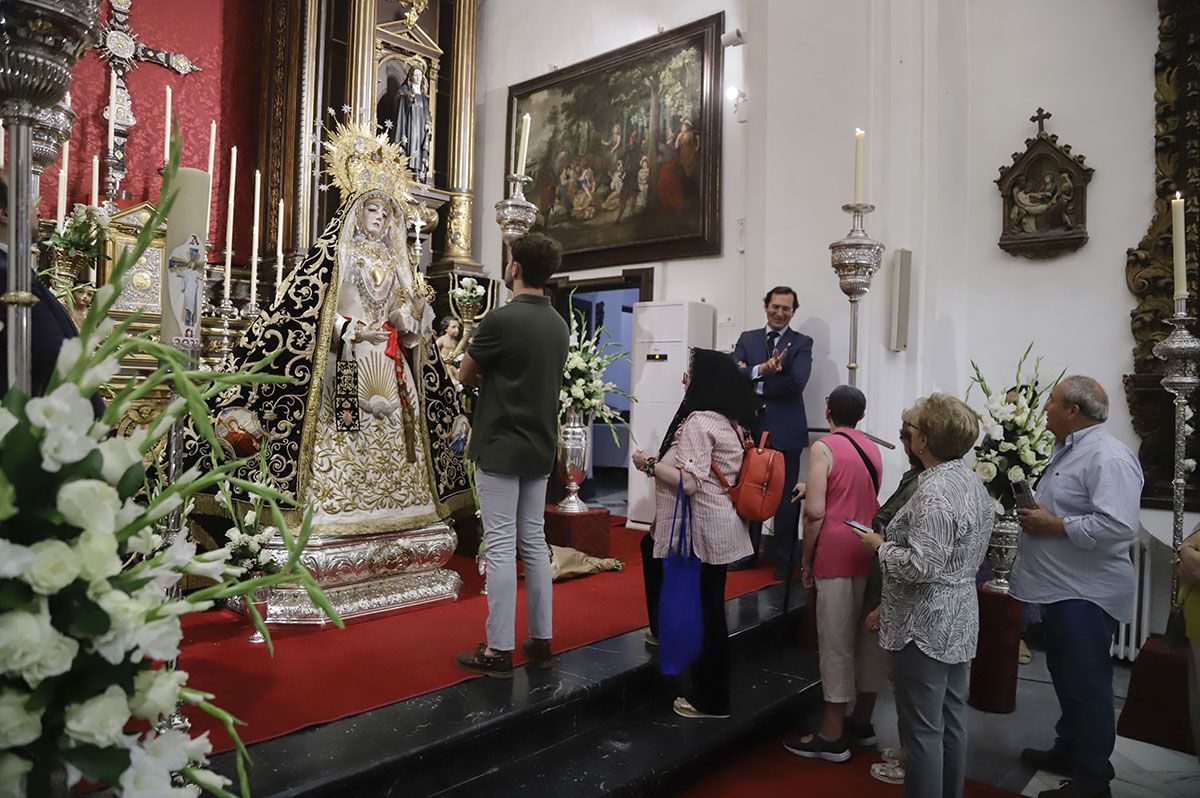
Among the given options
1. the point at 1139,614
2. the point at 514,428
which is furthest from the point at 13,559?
the point at 1139,614

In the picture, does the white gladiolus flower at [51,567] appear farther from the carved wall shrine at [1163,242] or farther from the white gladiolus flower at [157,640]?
the carved wall shrine at [1163,242]

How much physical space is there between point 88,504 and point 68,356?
192 millimetres

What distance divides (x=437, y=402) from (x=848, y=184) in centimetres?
343

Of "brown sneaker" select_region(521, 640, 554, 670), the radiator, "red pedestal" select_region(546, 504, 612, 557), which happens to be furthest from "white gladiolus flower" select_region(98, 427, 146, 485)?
the radiator

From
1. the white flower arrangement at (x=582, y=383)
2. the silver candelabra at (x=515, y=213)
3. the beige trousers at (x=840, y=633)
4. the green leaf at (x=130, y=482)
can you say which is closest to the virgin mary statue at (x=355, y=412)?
the silver candelabra at (x=515, y=213)

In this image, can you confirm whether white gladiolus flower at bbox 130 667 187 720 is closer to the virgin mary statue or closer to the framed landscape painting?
the virgin mary statue

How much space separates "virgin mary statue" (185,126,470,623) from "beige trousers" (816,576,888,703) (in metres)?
2.16

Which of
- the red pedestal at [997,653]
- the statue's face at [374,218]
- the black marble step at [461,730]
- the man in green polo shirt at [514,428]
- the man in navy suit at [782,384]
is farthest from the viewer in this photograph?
the man in navy suit at [782,384]

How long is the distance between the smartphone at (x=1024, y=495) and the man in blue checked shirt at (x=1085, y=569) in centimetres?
8

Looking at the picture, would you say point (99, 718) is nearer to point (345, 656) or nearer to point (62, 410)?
point (62, 410)

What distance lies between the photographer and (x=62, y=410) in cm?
98

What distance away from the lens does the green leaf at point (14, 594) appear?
0.96 meters

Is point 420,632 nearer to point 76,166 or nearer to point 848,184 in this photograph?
point 848,184

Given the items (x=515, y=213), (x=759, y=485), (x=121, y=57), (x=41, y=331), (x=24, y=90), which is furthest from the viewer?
(x=121, y=57)
